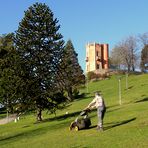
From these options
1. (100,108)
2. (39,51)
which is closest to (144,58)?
(39,51)

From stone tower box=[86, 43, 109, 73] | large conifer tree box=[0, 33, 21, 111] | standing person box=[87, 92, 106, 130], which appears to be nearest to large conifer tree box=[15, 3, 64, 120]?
large conifer tree box=[0, 33, 21, 111]

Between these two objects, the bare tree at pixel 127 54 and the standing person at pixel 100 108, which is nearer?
the standing person at pixel 100 108

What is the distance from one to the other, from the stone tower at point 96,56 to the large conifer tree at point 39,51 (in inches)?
4036

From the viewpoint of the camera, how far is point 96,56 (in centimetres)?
15212

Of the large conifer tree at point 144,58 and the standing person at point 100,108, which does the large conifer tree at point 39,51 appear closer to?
the standing person at point 100,108

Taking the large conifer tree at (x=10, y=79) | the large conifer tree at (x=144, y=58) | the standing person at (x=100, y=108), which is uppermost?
the large conifer tree at (x=144, y=58)

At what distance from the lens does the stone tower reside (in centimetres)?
14938

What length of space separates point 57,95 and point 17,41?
681 centimetres

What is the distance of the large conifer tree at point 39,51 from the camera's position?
4291 cm

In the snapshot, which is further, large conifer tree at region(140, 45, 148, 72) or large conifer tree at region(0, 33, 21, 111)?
large conifer tree at region(140, 45, 148, 72)

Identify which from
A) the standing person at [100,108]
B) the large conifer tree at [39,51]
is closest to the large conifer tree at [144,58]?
the large conifer tree at [39,51]

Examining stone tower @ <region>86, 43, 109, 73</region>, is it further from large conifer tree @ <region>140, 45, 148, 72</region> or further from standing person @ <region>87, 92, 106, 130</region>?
standing person @ <region>87, 92, 106, 130</region>

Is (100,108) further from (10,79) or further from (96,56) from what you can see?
(96,56)

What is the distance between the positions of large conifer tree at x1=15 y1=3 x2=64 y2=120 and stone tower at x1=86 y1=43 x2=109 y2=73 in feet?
336
